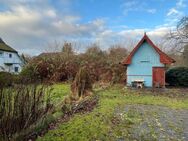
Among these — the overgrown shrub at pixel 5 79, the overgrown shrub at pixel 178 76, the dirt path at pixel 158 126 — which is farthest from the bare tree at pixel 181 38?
the overgrown shrub at pixel 5 79

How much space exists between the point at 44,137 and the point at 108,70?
62.3 feet

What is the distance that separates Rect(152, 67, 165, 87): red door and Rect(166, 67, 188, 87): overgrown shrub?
9.16 ft

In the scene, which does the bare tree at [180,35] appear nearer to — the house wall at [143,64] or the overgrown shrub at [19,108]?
the house wall at [143,64]

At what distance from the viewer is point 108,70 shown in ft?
80.9

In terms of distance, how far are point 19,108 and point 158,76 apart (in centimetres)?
1822

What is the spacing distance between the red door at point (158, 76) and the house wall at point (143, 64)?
1.17 feet

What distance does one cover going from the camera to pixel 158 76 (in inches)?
855

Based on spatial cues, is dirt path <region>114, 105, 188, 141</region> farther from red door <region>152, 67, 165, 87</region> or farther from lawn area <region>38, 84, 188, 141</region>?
red door <region>152, 67, 165, 87</region>

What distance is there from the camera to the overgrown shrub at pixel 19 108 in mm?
4645

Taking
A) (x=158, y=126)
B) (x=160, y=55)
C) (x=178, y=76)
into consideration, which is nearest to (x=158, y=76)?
(x=160, y=55)

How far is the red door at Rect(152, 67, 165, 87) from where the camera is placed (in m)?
21.7

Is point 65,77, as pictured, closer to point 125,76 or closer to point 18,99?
point 125,76

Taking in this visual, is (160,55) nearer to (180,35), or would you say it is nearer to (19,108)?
(180,35)

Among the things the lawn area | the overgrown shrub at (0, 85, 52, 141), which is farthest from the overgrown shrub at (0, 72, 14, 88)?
the lawn area
